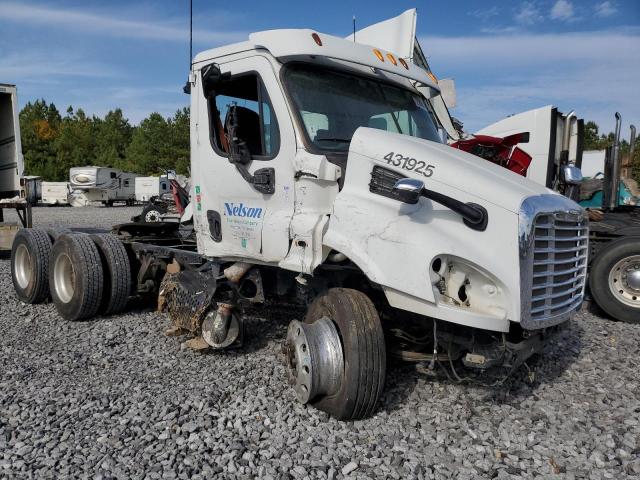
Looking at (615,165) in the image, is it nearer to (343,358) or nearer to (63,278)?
(343,358)

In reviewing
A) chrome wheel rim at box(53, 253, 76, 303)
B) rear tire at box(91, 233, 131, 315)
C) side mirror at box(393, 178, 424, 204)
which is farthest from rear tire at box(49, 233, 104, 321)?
side mirror at box(393, 178, 424, 204)

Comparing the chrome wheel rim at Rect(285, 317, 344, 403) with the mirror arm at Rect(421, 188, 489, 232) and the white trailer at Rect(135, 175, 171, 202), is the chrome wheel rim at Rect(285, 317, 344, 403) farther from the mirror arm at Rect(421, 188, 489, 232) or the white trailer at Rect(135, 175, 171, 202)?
the white trailer at Rect(135, 175, 171, 202)

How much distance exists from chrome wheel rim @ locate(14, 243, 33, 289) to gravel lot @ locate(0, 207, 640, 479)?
2250mm

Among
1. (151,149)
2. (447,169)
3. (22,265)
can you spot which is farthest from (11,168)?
(151,149)

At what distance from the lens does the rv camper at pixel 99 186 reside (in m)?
37.7

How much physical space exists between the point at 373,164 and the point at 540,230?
114cm

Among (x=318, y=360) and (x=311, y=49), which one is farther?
(x=311, y=49)

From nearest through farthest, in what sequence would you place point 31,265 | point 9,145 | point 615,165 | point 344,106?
1. point 344,106
2. point 31,265
3. point 615,165
4. point 9,145

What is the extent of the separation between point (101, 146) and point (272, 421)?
61382mm

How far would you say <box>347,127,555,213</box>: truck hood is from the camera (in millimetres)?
3221

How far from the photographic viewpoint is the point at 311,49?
13.4 ft

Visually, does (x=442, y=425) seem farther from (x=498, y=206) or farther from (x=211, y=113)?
(x=211, y=113)

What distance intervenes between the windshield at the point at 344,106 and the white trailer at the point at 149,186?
3511 cm

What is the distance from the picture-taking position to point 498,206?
3152 mm
